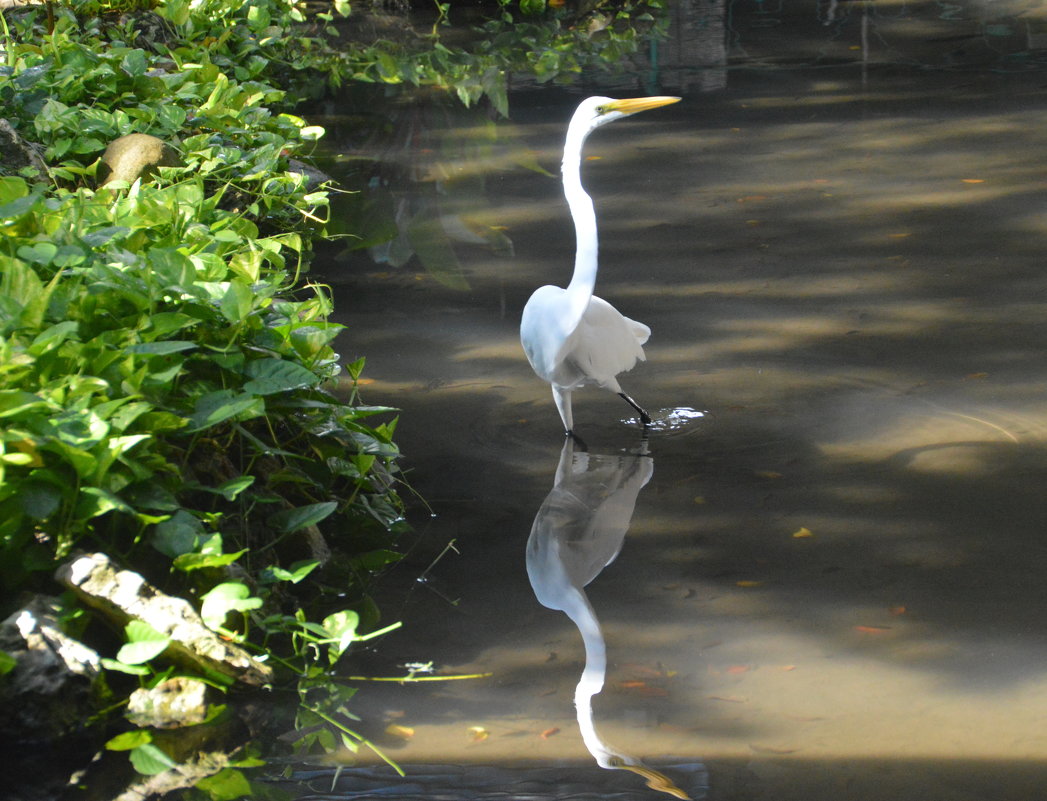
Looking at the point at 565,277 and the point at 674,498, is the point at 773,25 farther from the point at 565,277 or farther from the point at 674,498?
the point at 674,498

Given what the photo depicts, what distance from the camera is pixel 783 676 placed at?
2.52 meters

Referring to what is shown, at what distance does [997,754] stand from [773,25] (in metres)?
9.40

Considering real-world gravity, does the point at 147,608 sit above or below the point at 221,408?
below

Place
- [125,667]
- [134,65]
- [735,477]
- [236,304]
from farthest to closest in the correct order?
[134,65] < [735,477] < [236,304] < [125,667]

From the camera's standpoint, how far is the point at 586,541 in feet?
10.4

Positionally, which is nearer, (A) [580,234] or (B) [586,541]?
(B) [586,541]

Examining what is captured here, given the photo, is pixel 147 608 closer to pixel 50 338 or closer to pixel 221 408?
pixel 221 408

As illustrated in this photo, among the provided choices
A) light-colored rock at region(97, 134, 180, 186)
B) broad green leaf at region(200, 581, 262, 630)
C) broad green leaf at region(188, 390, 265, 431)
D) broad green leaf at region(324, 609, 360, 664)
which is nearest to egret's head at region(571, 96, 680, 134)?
broad green leaf at region(188, 390, 265, 431)

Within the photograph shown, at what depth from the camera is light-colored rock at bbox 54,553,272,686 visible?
237 cm

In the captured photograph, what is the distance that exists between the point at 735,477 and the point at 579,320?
2.08 feet

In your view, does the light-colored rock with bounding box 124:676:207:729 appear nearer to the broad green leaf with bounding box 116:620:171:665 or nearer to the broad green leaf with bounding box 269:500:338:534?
the broad green leaf with bounding box 116:620:171:665

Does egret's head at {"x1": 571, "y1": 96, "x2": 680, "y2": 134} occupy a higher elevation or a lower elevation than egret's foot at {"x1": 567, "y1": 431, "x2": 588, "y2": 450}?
higher

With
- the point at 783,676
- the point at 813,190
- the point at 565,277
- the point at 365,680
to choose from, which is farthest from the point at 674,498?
the point at 813,190

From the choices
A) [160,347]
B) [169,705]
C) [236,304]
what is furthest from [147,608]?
[236,304]
